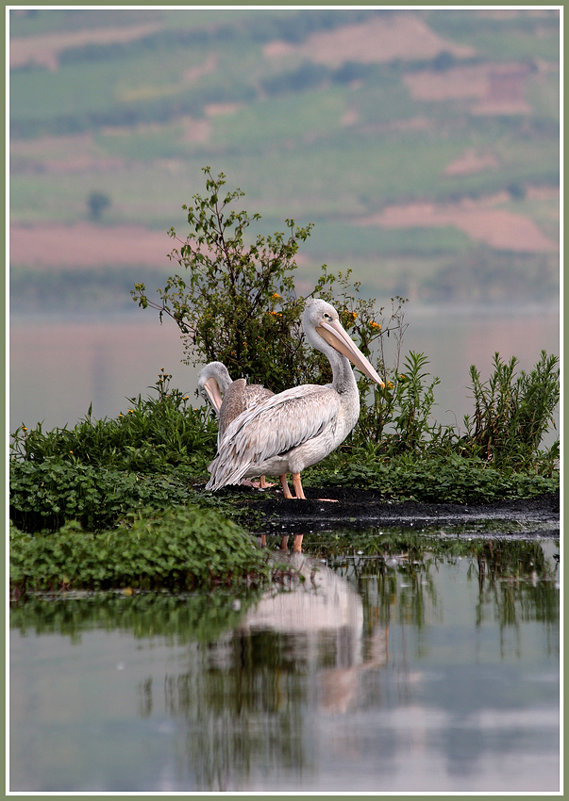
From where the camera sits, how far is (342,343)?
13.4 meters

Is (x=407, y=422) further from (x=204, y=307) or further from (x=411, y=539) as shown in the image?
(x=411, y=539)

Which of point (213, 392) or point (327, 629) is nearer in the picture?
point (327, 629)

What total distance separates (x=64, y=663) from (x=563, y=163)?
196 inches

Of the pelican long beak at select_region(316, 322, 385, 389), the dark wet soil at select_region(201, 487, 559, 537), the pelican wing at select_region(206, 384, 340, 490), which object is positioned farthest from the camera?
the pelican long beak at select_region(316, 322, 385, 389)

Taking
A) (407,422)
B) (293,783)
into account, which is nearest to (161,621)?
(293,783)

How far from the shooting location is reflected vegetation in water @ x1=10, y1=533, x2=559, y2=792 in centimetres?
509

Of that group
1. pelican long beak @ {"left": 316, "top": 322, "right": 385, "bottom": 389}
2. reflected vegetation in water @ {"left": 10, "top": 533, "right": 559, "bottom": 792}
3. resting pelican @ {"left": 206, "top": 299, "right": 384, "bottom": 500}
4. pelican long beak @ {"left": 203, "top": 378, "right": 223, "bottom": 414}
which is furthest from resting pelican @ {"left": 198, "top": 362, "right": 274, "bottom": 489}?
reflected vegetation in water @ {"left": 10, "top": 533, "right": 559, "bottom": 792}

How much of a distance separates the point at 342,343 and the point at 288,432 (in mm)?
1558

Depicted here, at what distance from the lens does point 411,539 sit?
1102 cm

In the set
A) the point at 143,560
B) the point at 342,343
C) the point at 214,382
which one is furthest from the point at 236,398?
the point at 143,560

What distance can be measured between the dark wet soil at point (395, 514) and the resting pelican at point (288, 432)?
0.44 metres

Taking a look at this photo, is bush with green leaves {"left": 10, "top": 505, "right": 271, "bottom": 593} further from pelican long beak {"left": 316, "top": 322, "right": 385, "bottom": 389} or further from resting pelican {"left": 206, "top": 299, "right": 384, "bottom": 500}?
pelican long beak {"left": 316, "top": 322, "right": 385, "bottom": 389}

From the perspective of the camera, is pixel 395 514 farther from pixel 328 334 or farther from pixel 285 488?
pixel 328 334

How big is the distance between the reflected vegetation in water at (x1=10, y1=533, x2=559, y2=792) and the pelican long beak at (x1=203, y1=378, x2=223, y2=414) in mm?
6964
